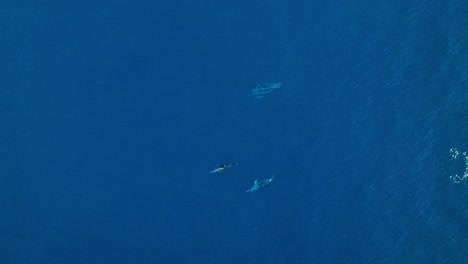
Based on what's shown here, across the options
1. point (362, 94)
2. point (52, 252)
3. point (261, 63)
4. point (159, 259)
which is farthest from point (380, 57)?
point (52, 252)

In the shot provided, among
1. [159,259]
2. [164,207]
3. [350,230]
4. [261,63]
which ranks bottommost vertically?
[350,230]

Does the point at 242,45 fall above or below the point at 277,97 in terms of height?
above

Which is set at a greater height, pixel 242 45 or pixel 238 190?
pixel 242 45

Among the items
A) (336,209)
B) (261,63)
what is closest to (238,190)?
(336,209)

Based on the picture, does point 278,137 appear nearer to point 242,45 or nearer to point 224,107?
point 224,107

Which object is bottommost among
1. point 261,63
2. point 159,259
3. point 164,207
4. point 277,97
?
point 159,259

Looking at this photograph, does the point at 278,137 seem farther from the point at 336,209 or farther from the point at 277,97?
the point at 336,209
